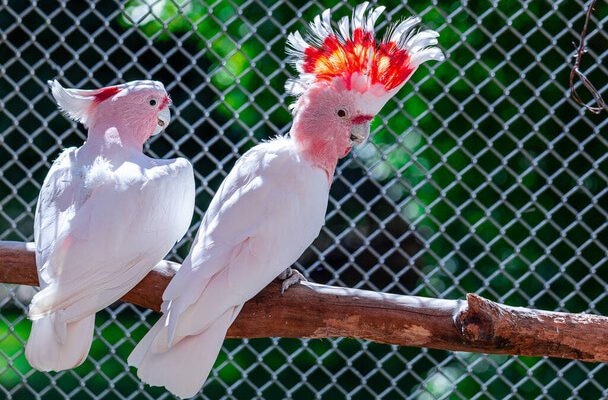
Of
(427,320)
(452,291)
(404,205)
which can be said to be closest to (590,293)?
(452,291)

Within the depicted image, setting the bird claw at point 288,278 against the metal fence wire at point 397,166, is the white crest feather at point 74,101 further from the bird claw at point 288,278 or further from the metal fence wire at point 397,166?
the bird claw at point 288,278

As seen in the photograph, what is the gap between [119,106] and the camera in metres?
1.83

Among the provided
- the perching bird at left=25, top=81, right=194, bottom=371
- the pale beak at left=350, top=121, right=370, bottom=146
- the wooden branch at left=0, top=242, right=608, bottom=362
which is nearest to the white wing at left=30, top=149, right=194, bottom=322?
the perching bird at left=25, top=81, right=194, bottom=371

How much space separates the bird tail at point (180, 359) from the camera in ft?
4.73

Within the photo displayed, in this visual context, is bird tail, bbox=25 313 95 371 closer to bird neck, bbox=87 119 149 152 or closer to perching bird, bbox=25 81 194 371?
perching bird, bbox=25 81 194 371

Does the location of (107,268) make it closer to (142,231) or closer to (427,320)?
(142,231)

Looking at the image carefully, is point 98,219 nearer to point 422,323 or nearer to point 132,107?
point 132,107

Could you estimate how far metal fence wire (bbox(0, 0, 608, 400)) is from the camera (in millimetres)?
2330

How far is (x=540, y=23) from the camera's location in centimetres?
234

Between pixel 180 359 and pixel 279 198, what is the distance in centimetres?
34

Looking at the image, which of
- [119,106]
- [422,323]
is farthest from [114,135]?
[422,323]

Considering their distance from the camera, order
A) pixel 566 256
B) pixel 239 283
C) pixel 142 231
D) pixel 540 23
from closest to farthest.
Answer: pixel 239 283 < pixel 142 231 < pixel 540 23 < pixel 566 256

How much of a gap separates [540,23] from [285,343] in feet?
3.51

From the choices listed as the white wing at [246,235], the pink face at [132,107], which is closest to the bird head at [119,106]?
the pink face at [132,107]
